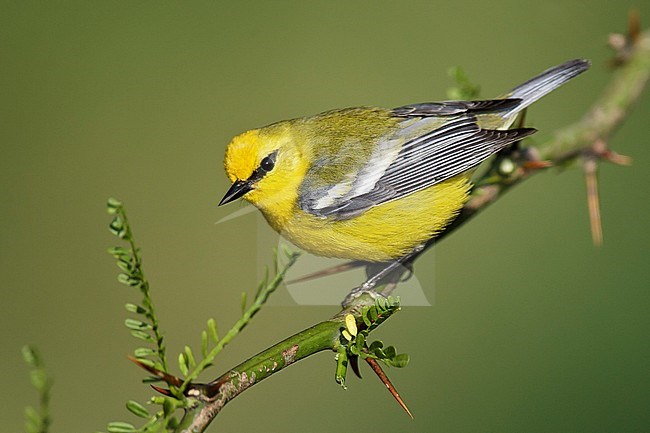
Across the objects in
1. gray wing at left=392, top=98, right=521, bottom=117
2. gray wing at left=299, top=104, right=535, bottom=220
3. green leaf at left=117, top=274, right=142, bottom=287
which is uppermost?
gray wing at left=392, top=98, right=521, bottom=117

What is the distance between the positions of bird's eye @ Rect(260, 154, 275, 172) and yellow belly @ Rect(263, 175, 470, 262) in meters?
0.24

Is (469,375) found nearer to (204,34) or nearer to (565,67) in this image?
(565,67)

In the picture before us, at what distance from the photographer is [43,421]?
1.26m

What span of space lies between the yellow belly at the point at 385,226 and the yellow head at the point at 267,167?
125 mm

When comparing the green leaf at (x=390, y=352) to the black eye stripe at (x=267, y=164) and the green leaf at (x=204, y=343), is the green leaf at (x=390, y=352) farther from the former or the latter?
the black eye stripe at (x=267, y=164)

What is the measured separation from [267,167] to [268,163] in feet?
0.06

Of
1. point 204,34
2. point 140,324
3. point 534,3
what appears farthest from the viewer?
point 204,34

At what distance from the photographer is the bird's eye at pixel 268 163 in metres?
3.19

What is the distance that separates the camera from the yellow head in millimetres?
3093

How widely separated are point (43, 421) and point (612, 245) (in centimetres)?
422

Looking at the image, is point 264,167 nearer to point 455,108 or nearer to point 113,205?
point 455,108

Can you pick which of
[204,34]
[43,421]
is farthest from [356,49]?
[43,421]

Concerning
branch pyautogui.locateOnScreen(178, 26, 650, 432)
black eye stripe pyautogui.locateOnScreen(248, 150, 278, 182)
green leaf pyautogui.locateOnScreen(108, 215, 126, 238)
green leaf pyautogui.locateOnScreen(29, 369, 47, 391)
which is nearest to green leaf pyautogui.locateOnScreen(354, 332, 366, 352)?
green leaf pyautogui.locateOnScreen(108, 215, 126, 238)

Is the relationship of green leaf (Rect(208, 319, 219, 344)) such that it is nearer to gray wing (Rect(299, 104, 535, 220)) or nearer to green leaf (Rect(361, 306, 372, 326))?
green leaf (Rect(361, 306, 372, 326))
